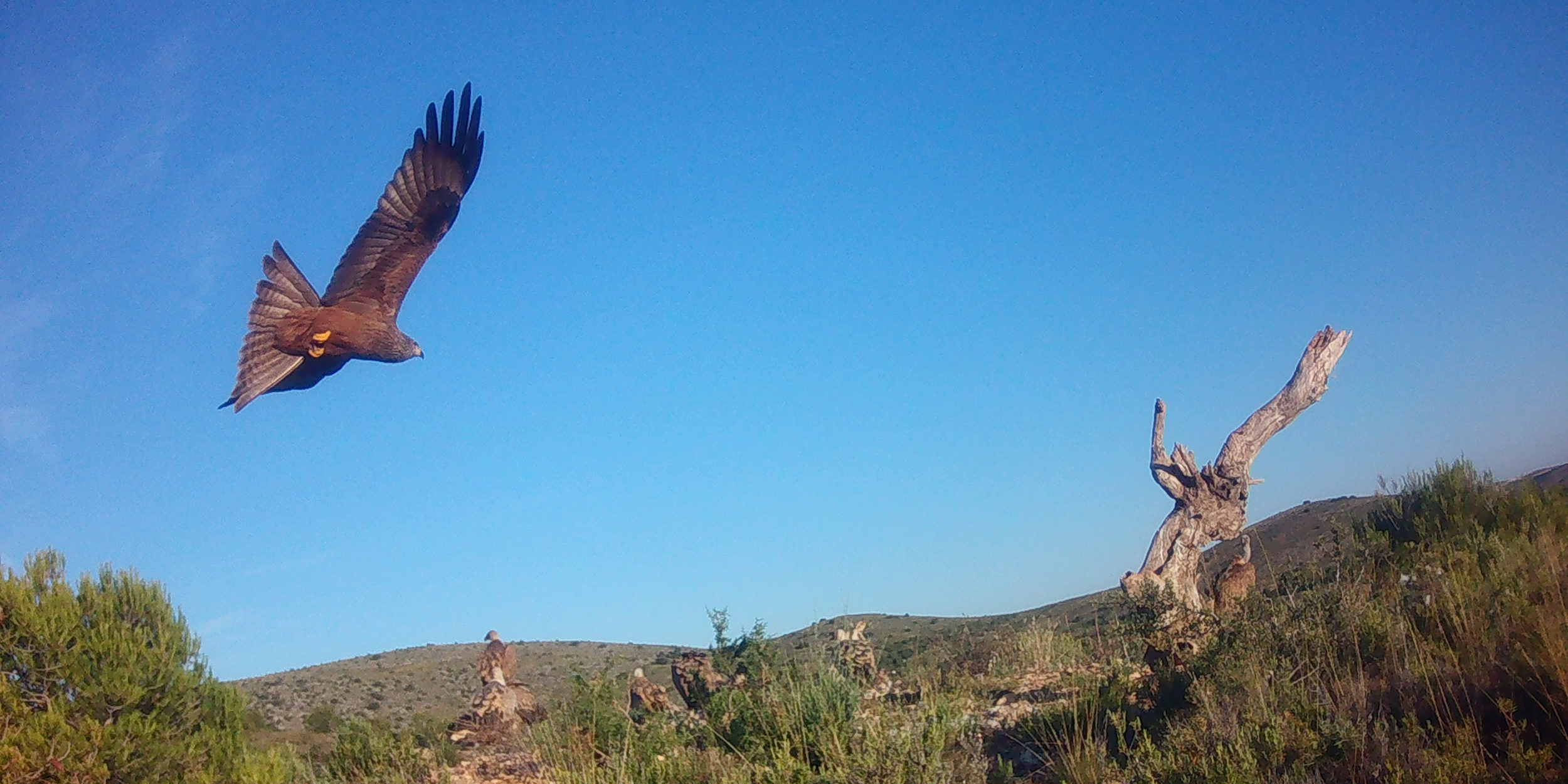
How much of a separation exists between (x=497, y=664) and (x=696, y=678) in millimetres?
2569

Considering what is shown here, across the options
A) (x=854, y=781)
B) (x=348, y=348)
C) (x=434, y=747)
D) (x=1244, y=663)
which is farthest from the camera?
(x=348, y=348)

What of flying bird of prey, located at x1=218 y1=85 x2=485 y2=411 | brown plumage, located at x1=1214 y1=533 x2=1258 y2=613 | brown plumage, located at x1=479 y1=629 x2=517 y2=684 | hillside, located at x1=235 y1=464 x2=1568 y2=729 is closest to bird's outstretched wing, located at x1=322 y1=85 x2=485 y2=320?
flying bird of prey, located at x1=218 y1=85 x2=485 y2=411

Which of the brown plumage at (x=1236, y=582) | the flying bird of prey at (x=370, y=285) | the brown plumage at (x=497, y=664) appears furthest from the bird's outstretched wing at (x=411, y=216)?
the brown plumage at (x=1236, y=582)

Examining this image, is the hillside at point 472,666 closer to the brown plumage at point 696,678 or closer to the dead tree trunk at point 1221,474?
the dead tree trunk at point 1221,474

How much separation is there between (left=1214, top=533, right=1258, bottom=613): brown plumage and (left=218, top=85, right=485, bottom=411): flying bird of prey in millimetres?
8227

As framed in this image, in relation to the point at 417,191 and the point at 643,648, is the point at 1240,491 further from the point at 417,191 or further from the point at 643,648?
the point at 643,648

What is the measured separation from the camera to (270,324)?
29.6 feet

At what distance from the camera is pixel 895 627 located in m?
31.4

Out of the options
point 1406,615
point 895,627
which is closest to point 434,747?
point 1406,615

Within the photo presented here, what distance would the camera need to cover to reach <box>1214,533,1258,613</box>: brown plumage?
10.4 metres

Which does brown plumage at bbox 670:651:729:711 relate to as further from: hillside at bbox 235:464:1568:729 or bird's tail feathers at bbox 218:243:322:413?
hillside at bbox 235:464:1568:729

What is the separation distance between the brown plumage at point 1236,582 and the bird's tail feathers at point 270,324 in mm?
8929

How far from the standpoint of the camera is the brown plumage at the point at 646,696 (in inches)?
348

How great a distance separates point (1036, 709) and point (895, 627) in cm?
2282
